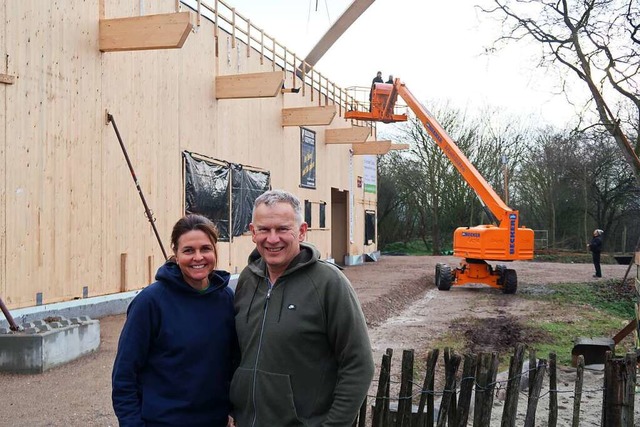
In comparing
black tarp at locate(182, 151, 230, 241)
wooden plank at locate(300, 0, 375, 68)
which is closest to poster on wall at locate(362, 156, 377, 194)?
wooden plank at locate(300, 0, 375, 68)

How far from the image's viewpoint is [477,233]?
49.3ft

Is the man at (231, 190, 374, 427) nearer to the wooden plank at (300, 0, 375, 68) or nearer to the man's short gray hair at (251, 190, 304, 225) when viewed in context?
the man's short gray hair at (251, 190, 304, 225)

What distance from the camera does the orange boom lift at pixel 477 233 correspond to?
48.0 feet

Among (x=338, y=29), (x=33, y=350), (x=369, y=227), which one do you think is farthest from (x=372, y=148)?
(x=33, y=350)

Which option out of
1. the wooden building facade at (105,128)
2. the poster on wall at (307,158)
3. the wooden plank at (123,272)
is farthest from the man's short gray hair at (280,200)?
the poster on wall at (307,158)

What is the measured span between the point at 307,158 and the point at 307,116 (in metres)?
2.77

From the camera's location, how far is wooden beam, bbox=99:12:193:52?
31.7 feet

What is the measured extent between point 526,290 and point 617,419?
518 inches

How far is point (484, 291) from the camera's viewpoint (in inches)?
640

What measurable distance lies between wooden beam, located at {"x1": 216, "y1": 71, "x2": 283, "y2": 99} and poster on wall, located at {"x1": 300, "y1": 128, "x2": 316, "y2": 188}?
6064 mm

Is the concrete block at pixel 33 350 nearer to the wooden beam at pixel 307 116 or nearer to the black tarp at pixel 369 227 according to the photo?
the wooden beam at pixel 307 116

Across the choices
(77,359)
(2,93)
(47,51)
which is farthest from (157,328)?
(47,51)

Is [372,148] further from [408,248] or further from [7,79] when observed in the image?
[7,79]

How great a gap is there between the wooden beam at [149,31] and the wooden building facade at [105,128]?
0.02 metres
